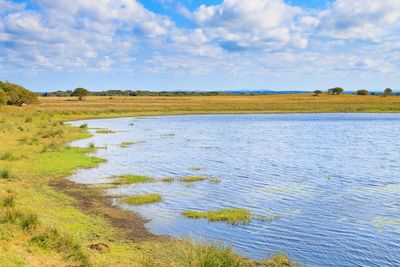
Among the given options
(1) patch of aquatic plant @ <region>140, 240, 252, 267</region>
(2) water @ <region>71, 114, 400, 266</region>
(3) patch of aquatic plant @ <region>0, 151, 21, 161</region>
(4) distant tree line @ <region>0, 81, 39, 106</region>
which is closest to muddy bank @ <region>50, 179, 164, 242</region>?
(2) water @ <region>71, 114, 400, 266</region>

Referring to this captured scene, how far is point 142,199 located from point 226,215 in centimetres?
375

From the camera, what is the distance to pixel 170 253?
24.5 feet

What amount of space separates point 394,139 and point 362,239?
27625 millimetres

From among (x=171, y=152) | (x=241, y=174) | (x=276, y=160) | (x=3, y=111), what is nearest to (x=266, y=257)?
(x=241, y=174)

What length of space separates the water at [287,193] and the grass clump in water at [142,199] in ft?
1.31

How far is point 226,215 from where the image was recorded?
12.2 m

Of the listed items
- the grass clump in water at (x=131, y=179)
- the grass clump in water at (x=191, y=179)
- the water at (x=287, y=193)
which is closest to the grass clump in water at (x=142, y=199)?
the water at (x=287, y=193)

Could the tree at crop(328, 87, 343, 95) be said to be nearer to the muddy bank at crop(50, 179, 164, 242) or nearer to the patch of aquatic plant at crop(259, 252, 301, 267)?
the muddy bank at crop(50, 179, 164, 242)

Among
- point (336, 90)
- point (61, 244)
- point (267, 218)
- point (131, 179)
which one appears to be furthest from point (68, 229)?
point (336, 90)

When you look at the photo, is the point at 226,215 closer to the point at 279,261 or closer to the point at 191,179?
the point at 279,261

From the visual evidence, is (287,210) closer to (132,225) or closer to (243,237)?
(243,237)

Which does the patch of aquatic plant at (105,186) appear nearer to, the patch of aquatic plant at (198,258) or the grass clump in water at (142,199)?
the grass clump in water at (142,199)

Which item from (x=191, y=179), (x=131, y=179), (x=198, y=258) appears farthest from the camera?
(x=191, y=179)

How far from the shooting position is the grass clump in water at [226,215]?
12.0 meters
